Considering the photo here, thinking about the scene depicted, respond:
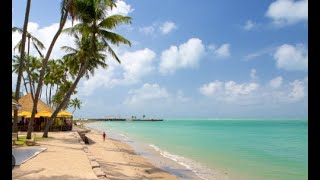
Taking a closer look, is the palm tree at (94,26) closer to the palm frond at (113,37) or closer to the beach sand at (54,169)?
the palm frond at (113,37)

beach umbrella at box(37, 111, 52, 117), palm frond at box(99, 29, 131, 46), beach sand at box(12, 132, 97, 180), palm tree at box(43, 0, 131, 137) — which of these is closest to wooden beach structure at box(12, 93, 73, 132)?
beach umbrella at box(37, 111, 52, 117)

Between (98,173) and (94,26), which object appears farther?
(94,26)

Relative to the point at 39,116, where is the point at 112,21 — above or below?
above

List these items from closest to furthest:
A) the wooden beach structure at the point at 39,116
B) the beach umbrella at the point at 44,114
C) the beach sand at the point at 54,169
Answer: the beach sand at the point at 54,169 < the beach umbrella at the point at 44,114 < the wooden beach structure at the point at 39,116

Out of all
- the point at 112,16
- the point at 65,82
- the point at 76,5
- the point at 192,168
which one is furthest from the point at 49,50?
the point at 65,82

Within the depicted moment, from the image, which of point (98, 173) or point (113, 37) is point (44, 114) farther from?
point (98, 173)

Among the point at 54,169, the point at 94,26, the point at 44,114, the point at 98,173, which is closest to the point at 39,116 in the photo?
the point at 44,114

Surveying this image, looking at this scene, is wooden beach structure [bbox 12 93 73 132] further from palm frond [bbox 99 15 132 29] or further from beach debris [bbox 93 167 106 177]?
beach debris [bbox 93 167 106 177]

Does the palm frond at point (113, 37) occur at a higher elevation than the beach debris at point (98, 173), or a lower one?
higher

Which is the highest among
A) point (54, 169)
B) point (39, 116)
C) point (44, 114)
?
point (44, 114)

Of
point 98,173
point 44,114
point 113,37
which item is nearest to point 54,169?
point 98,173

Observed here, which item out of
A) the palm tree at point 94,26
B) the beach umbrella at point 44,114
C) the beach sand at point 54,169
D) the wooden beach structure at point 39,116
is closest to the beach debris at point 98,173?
the beach sand at point 54,169
